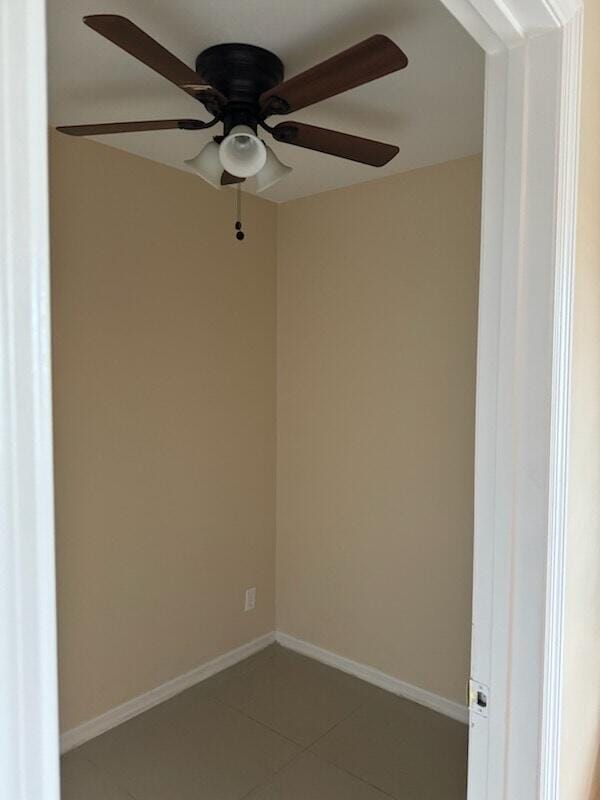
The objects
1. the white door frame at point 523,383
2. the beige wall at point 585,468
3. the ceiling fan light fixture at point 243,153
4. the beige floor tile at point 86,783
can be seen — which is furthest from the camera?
the beige floor tile at point 86,783

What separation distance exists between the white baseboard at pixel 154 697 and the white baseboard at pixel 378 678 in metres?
0.18

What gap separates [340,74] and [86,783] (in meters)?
2.51

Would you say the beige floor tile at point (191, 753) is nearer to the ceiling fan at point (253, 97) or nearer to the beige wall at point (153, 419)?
the beige wall at point (153, 419)

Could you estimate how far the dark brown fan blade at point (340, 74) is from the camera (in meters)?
1.25

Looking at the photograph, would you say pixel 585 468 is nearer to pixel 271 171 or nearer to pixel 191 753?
pixel 271 171

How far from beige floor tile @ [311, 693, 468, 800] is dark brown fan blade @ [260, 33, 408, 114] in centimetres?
238

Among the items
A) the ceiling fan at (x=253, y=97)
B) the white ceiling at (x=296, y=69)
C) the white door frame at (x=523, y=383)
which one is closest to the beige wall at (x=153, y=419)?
the white ceiling at (x=296, y=69)

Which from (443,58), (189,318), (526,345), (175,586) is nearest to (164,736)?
(175,586)

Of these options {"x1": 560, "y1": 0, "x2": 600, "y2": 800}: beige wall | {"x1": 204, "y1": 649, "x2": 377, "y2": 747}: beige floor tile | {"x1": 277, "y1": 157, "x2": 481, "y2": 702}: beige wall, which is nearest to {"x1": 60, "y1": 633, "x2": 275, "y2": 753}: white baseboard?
{"x1": 204, "y1": 649, "x2": 377, "y2": 747}: beige floor tile

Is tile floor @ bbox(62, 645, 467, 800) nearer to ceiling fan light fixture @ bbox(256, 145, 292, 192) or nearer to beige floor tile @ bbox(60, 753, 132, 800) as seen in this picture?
beige floor tile @ bbox(60, 753, 132, 800)

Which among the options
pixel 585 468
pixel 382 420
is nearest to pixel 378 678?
pixel 382 420

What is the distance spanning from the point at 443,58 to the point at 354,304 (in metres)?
1.30

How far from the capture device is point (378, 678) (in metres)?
2.83

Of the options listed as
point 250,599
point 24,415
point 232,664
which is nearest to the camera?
point 24,415
